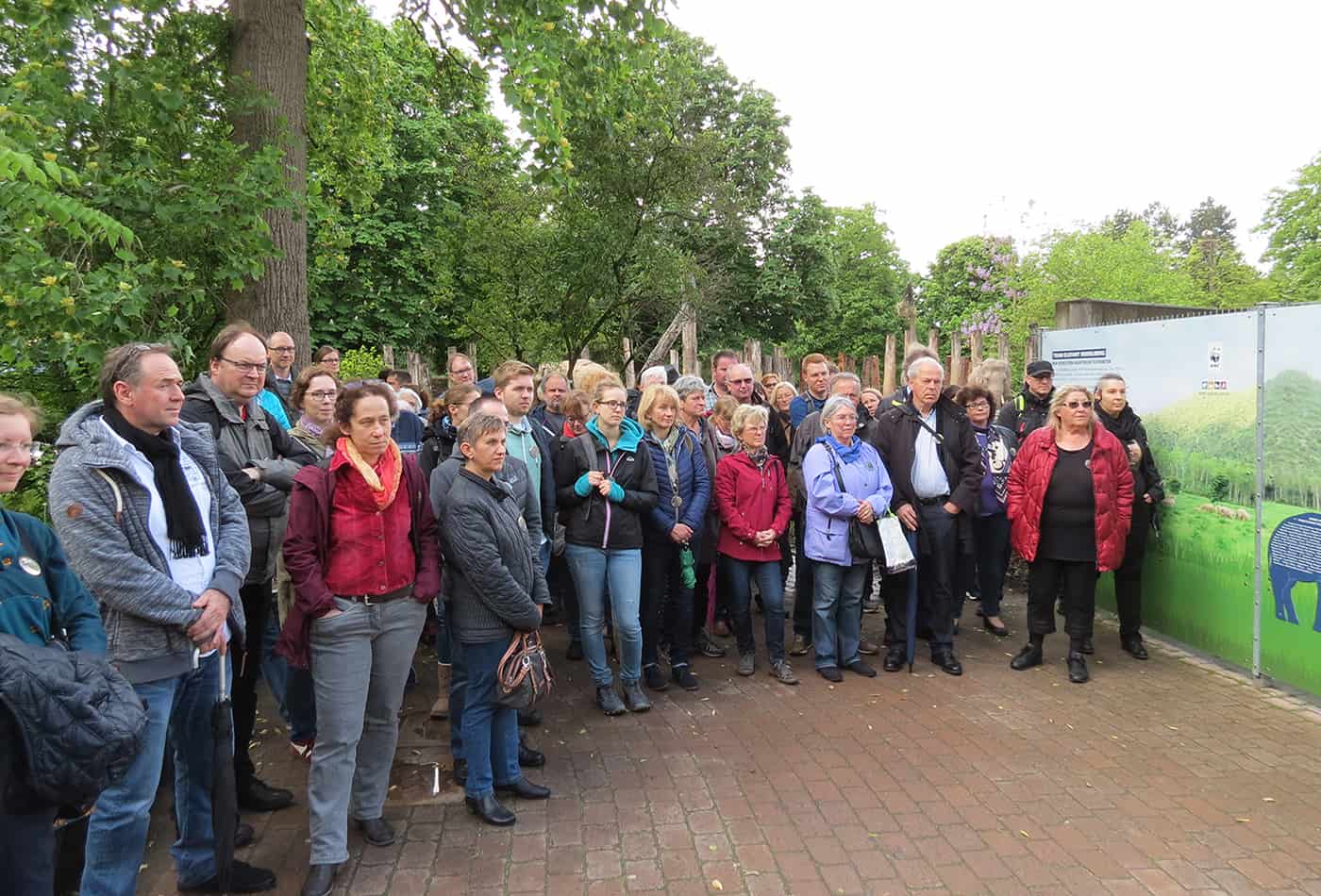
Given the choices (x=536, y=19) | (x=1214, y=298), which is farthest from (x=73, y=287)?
(x=1214, y=298)

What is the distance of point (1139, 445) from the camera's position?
648 cm

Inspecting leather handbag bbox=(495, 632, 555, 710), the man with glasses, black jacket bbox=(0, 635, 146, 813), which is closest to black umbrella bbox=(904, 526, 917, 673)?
leather handbag bbox=(495, 632, 555, 710)

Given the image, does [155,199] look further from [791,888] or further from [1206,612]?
[1206,612]

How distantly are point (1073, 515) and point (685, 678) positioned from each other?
303 cm

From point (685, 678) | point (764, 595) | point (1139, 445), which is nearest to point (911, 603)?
point (764, 595)

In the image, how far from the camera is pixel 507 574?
3816 mm

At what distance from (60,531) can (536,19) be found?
6.43m

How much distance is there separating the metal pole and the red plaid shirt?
18.9 ft

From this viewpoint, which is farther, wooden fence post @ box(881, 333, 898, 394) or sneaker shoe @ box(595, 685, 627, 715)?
wooden fence post @ box(881, 333, 898, 394)

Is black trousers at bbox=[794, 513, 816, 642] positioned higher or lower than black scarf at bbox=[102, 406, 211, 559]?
lower

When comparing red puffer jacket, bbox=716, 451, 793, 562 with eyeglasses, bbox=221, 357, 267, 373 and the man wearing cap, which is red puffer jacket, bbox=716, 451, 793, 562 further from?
eyeglasses, bbox=221, 357, 267, 373

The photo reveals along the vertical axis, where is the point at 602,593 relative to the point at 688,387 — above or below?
below

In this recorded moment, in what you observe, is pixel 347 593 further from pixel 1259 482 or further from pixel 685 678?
pixel 1259 482

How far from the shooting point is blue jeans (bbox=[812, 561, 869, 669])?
19.4 feet
